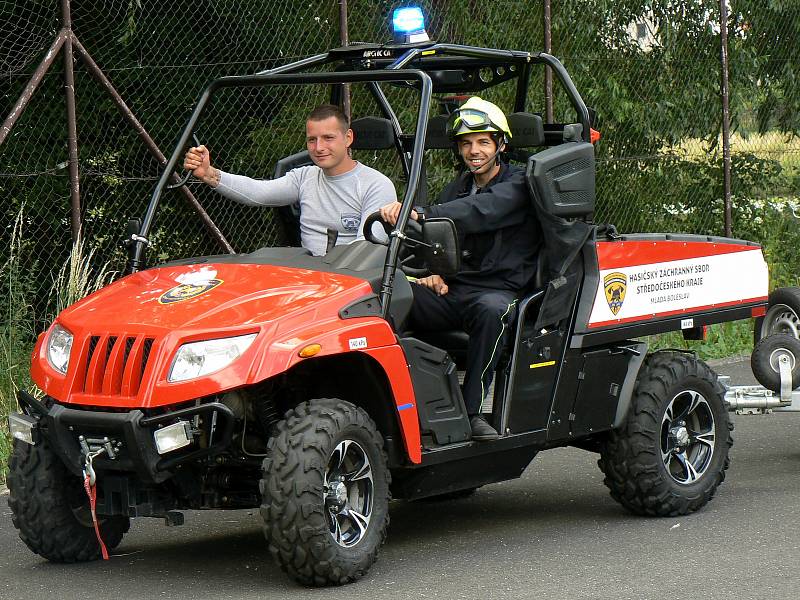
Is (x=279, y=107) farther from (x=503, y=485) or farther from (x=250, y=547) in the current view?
(x=250, y=547)

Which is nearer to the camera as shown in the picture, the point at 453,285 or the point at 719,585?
the point at 719,585

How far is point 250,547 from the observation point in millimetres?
6617

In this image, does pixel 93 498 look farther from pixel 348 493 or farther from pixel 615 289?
pixel 615 289

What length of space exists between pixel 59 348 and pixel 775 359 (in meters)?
3.76

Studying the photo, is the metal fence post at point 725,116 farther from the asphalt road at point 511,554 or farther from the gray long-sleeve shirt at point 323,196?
the gray long-sleeve shirt at point 323,196

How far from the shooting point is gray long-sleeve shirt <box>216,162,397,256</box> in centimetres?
691

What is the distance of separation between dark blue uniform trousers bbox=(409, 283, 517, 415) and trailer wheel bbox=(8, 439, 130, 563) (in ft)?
5.25

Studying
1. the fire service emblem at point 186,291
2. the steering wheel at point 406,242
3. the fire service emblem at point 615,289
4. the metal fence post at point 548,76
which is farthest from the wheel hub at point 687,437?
the metal fence post at point 548,76

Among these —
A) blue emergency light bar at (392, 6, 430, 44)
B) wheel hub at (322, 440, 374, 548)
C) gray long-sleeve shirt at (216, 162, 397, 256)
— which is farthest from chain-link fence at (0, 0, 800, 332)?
wheel hub at (322, 440, 374, 548)

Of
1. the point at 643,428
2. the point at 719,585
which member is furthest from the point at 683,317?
the point at 719,585

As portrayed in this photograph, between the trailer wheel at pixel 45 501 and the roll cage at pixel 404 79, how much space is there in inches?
37.5

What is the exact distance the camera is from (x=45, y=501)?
600cm

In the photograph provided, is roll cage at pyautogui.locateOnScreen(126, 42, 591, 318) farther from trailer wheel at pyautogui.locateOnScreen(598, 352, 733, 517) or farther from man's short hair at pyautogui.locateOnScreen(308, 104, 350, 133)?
trailer wheel at pyautogui.locateOnScreen(598, 352, 733, 517)

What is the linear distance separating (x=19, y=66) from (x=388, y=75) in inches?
160
